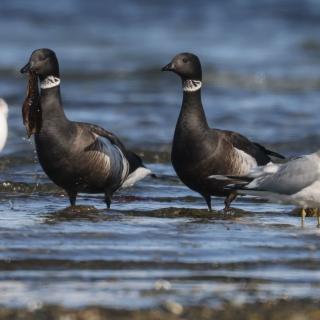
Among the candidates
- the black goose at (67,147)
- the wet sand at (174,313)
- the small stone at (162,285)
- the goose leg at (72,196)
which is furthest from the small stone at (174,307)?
the goose leg at (72,196)

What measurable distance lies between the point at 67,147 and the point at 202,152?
1263 millimetres

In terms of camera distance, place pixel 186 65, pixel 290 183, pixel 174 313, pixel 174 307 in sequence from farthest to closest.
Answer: pixel 186 65, pixel 290 183, pixel 174 307, pixel 174 313

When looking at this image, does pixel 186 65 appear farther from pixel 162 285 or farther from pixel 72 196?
pixel 162 285

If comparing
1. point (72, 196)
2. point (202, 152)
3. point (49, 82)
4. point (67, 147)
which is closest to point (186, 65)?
point (202, 152)

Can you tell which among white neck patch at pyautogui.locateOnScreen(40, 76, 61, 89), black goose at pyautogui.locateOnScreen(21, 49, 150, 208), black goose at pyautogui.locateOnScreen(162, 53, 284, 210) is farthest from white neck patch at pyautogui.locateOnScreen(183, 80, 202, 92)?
white neck patch at pyautogui.locateOnScreen(40, 76, 61, 89)

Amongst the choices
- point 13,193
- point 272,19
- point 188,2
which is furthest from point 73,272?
point 188,2

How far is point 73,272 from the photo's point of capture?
7738 mm

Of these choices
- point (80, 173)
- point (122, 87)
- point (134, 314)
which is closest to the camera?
point (134, 314)

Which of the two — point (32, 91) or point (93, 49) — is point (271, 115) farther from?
point (93, 49)

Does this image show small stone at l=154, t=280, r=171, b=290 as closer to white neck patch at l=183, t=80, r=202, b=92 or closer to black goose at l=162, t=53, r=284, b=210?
black goose at l=162, t=53, r=284, b=210

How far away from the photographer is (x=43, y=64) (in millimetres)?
10836

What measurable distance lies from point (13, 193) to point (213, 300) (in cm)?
530

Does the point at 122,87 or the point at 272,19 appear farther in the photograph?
the point at 272,19

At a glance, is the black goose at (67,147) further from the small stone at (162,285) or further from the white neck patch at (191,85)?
the small stone at (162,285)
